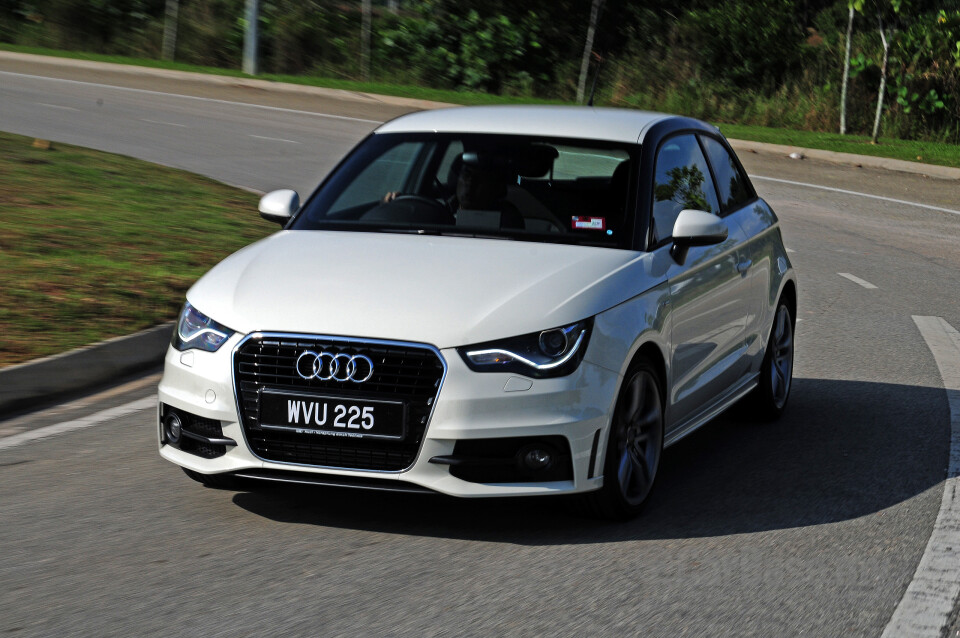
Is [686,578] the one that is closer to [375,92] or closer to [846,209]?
[846,209]

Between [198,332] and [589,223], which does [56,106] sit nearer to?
[589,223]

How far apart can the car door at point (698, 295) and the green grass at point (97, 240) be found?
138 inches

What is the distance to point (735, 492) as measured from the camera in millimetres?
6176

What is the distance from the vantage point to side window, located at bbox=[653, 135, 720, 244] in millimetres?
6387

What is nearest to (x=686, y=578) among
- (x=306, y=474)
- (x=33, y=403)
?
(x=306, y=474)

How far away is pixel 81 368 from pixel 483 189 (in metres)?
2.74

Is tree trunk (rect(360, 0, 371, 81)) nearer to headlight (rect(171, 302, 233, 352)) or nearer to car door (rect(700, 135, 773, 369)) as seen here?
car door (rect(700, 135, 773, 369))

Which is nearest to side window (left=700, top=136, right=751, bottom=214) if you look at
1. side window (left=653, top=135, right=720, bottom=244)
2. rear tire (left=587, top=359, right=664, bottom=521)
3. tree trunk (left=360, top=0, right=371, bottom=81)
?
side window (left=653, top=135, right=720, bottom=244)

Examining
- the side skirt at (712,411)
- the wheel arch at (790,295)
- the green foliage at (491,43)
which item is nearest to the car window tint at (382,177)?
the side skirt at (712,411)

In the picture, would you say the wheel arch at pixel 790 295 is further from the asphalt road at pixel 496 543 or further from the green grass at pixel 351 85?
the green grass at pixel 351 85

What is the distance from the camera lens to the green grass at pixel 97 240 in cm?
876

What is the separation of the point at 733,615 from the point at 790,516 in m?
1.33

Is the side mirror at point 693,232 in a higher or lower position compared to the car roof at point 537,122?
lower

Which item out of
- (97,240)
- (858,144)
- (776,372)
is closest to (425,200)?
(776,372)
